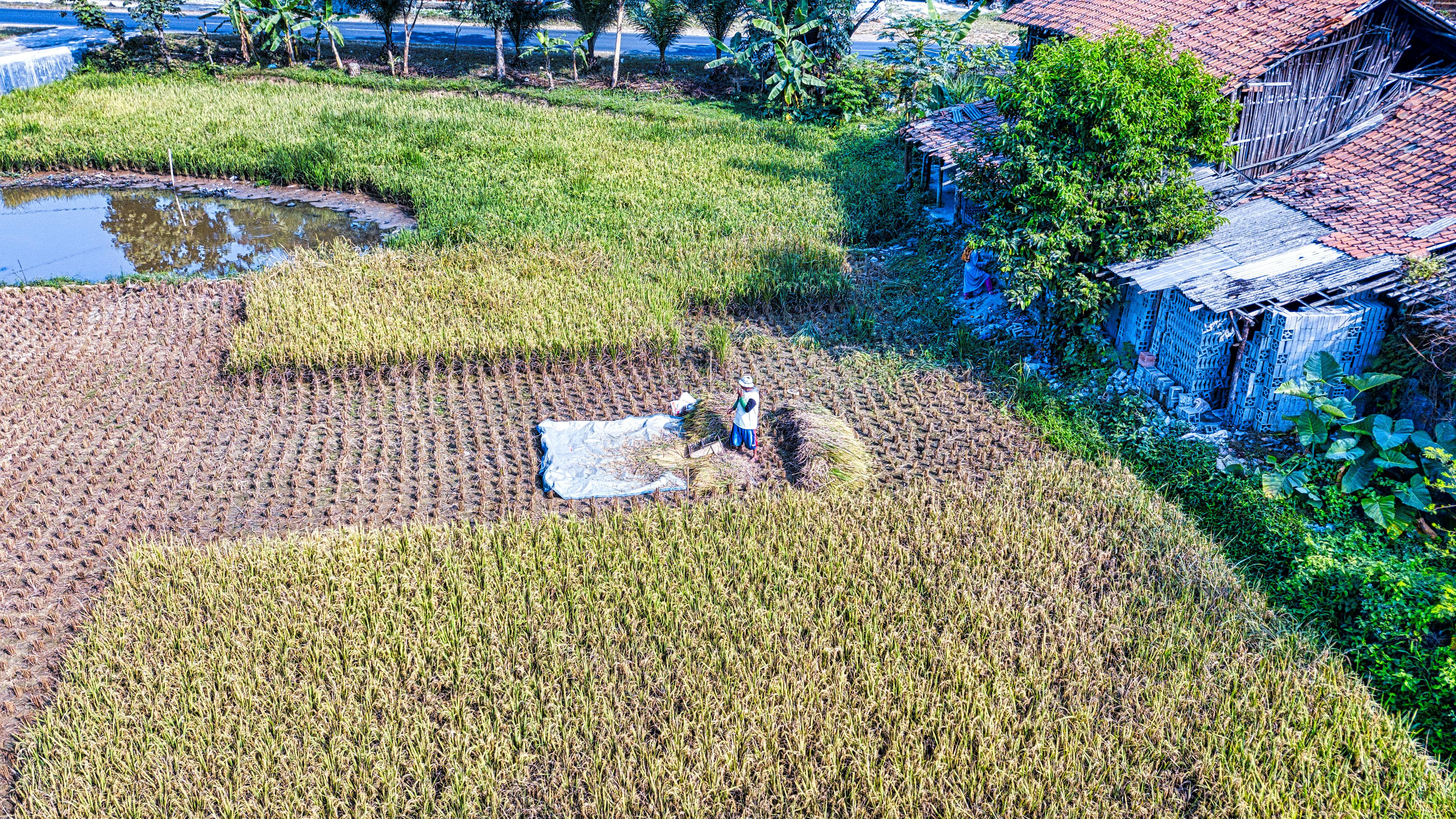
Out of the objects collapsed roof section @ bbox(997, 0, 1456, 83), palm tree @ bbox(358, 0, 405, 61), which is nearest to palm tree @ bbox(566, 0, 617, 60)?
palm tree @ bbox(358, 0, 405, 61)

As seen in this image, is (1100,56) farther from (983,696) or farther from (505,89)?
(505,89)

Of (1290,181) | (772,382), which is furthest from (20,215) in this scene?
(1290,181)

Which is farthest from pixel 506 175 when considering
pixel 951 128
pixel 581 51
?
pixel 581 51

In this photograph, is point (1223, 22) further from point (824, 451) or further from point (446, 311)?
point (446, 311)

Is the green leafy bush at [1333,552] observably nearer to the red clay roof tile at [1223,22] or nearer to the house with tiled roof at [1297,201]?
the house with tiled roof at [1297,201]

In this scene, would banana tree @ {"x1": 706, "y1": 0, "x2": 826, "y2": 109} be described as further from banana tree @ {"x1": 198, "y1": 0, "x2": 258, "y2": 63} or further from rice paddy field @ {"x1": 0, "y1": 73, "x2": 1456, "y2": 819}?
banana tree @ {"x1": 198, "y1": 0, "x2": 258, "y2": 63}

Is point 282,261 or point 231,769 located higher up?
point 282,261
